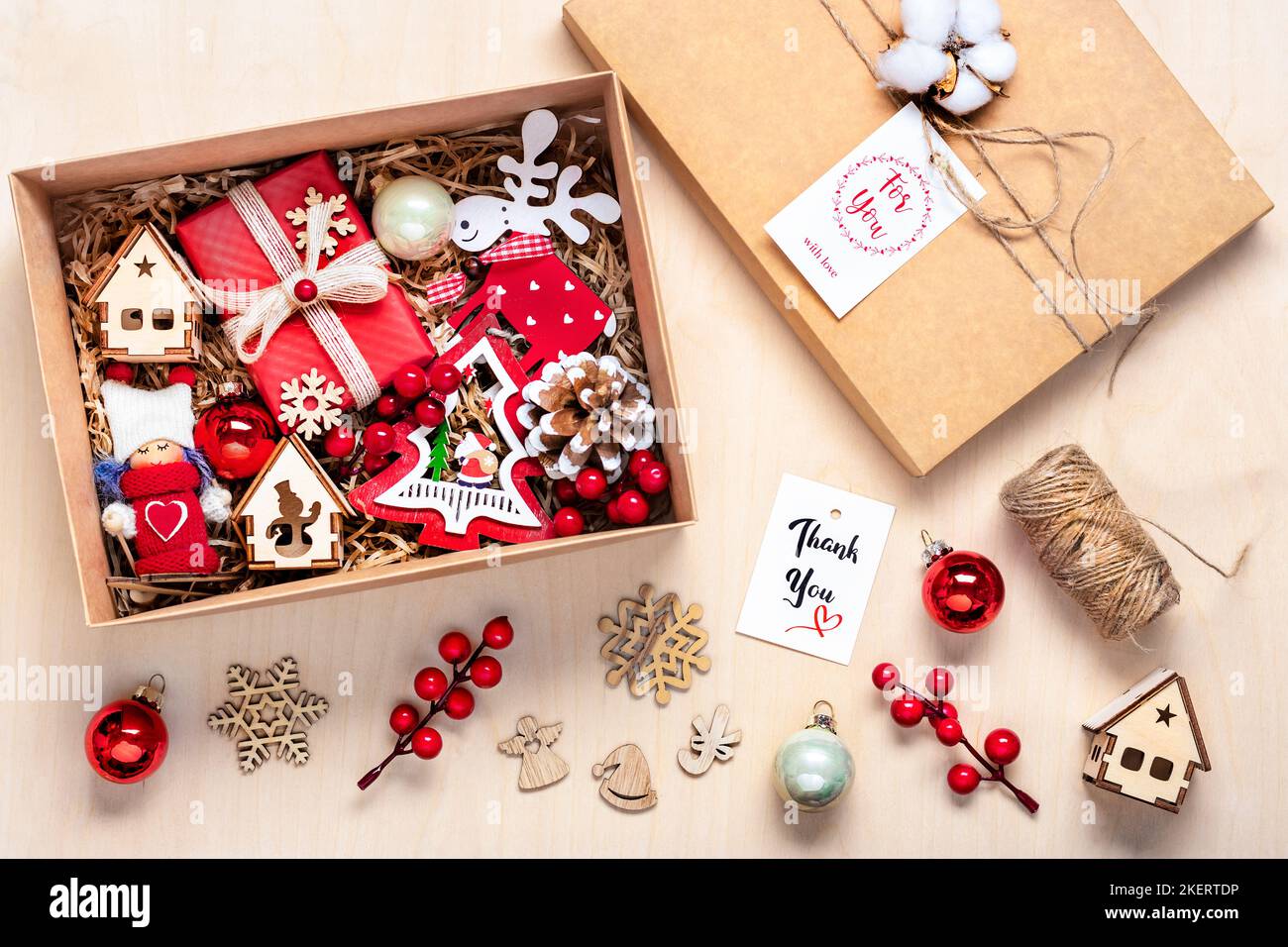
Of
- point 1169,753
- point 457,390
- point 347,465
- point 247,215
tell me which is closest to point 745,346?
point 457,390

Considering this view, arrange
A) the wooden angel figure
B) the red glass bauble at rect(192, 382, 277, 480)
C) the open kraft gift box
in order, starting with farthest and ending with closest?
the wooden angel figure, the red glass bauble at rect(192, 382, 277, 480), the open kraft gift box

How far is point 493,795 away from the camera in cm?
138

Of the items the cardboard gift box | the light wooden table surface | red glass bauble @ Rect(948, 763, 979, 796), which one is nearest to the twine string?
the cardboard gift box

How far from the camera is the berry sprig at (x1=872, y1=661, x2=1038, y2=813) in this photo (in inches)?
53.1

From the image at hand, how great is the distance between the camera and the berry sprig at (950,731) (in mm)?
1350

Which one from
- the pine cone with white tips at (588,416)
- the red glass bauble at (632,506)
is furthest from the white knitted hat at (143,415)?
the red glass bauble at (632,506)

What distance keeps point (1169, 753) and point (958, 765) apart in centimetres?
28

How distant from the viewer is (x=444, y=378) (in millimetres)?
1273

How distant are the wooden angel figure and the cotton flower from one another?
0.99 metres

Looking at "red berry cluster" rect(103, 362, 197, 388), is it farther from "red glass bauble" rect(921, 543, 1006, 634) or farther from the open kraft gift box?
"red glass bauble" rect(921, 543, 1006, 634)

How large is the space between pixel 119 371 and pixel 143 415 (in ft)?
0.22

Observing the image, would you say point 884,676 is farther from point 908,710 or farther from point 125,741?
point 125,741

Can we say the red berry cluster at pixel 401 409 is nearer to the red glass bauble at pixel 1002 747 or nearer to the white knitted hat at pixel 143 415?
the white knitted hat at pixel 143 415

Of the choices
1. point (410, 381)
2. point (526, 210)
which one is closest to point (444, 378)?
point (410, 381)
